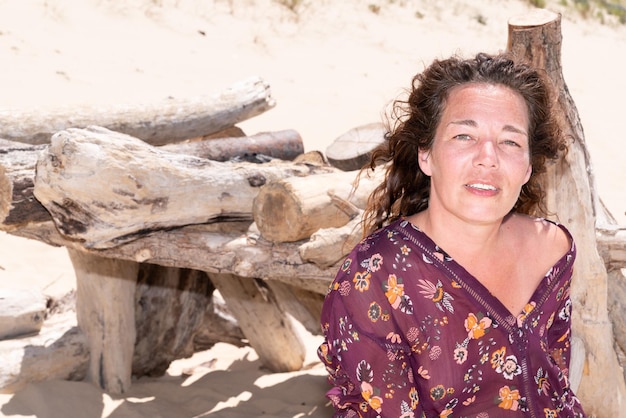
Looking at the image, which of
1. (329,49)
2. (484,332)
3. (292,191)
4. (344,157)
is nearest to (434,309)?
(484,332)

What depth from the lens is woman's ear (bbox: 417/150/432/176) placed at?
2756 millimetres

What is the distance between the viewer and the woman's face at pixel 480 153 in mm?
2576

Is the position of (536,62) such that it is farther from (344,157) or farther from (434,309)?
(344,157)

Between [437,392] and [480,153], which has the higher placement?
[480,153]

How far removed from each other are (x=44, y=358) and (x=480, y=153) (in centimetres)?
314

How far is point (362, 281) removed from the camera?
2545 millimetres

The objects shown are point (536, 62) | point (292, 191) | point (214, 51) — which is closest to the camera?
point (536, 62)

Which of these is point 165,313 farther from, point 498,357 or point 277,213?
point 498,357

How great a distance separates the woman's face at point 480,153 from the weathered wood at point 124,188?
137 centimetres

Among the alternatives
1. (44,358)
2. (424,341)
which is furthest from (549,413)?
(44,358)

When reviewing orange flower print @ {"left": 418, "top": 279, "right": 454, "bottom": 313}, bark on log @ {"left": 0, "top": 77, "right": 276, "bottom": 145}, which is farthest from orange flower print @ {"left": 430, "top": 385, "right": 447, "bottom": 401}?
bark on log @ {"left": 0, "top": 77, "right": 276, "bottom": 145}

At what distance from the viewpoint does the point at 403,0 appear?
16797 millimetres

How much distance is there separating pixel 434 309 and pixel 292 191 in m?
1.31

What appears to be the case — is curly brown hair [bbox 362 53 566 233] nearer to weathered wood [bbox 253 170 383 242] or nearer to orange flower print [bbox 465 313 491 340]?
orange flower print [bbox 465 313 491 340]
